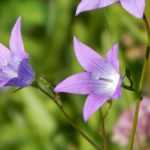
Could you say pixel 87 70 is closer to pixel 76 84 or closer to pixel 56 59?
pixel 76 84

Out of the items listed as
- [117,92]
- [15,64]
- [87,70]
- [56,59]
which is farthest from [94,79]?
[56,59]

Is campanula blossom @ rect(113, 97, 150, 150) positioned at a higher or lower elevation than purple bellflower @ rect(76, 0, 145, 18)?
lower

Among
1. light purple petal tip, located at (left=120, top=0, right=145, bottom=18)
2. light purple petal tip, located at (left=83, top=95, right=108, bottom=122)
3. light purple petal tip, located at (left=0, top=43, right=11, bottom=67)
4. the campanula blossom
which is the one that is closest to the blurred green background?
the campanula blossom

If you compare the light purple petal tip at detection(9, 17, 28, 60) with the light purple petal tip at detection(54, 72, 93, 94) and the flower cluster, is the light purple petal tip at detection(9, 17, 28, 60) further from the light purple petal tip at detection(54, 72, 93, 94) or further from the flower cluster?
the light purple petal tip at detection(54, 72, 93, 94)

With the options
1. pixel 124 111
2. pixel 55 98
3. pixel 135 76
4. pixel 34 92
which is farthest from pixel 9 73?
pixel 135 76

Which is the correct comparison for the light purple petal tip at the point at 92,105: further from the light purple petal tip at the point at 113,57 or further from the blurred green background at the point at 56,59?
the blurred green background at the point at 56,59

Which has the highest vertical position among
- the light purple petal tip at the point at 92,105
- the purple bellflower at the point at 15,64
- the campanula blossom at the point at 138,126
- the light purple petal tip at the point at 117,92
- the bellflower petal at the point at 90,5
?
the bellflower petal at the point at 90,5

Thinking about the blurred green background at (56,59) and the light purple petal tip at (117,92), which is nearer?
the light purple petal tip at (117,92)

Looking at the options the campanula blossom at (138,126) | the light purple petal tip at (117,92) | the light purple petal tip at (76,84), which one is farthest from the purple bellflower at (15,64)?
the campanula blossom at (138,126)

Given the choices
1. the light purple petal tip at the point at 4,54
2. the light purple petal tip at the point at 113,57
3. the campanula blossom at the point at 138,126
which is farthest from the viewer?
the campanula blossom at the point at 138,126
